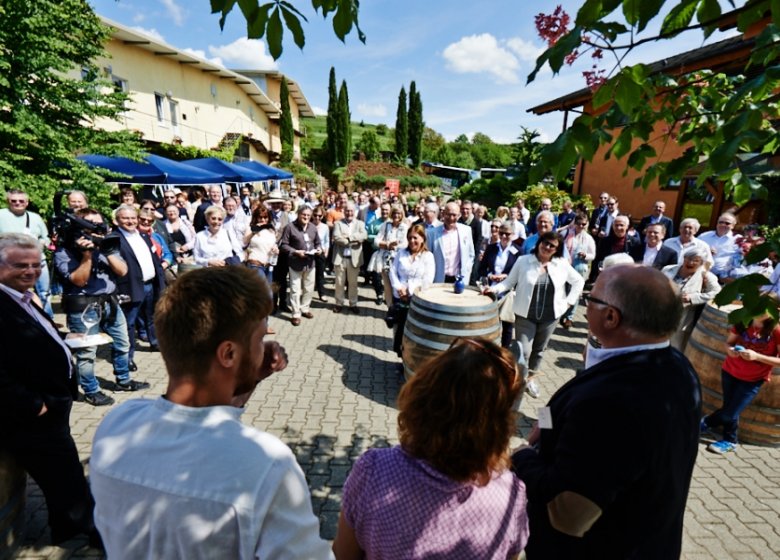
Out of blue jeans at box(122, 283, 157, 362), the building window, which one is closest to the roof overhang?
the building window

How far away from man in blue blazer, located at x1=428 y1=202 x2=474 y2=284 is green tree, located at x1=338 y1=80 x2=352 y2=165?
43.7m

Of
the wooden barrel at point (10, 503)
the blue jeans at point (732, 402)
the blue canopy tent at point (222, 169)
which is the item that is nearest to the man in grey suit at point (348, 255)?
the blue jeans at point (732, 402)

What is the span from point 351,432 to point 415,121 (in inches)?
2112

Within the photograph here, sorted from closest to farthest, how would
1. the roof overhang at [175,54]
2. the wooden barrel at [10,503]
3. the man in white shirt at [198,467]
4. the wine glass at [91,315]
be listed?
the man in white shirt at [198,467], the wooden barrel at [10,503], the wine glass at [91,315], the roof overhang at [175,54]

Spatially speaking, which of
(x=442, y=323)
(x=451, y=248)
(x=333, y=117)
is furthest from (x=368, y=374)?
(x=333, y=117)

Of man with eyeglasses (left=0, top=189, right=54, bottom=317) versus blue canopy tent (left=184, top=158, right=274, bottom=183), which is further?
blue canopy tent (left=184, top=158, right=274, bottom=183)

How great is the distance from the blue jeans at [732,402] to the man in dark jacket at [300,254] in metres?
6.21

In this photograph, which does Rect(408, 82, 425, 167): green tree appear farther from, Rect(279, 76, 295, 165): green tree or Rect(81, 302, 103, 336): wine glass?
Rect(81, 302, 103, 336): wine glass

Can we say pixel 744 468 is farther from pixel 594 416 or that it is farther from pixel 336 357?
pixel 336 357

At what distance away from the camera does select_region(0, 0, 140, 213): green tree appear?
682 centimetres

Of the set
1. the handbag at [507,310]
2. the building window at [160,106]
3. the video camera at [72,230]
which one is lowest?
the handbag at [507,310]

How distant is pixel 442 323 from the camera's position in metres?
4.34

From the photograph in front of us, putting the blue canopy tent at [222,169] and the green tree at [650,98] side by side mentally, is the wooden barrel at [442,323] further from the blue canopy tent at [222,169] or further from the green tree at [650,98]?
the blue canopy tent at [222,169]

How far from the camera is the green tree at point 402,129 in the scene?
52.4m
